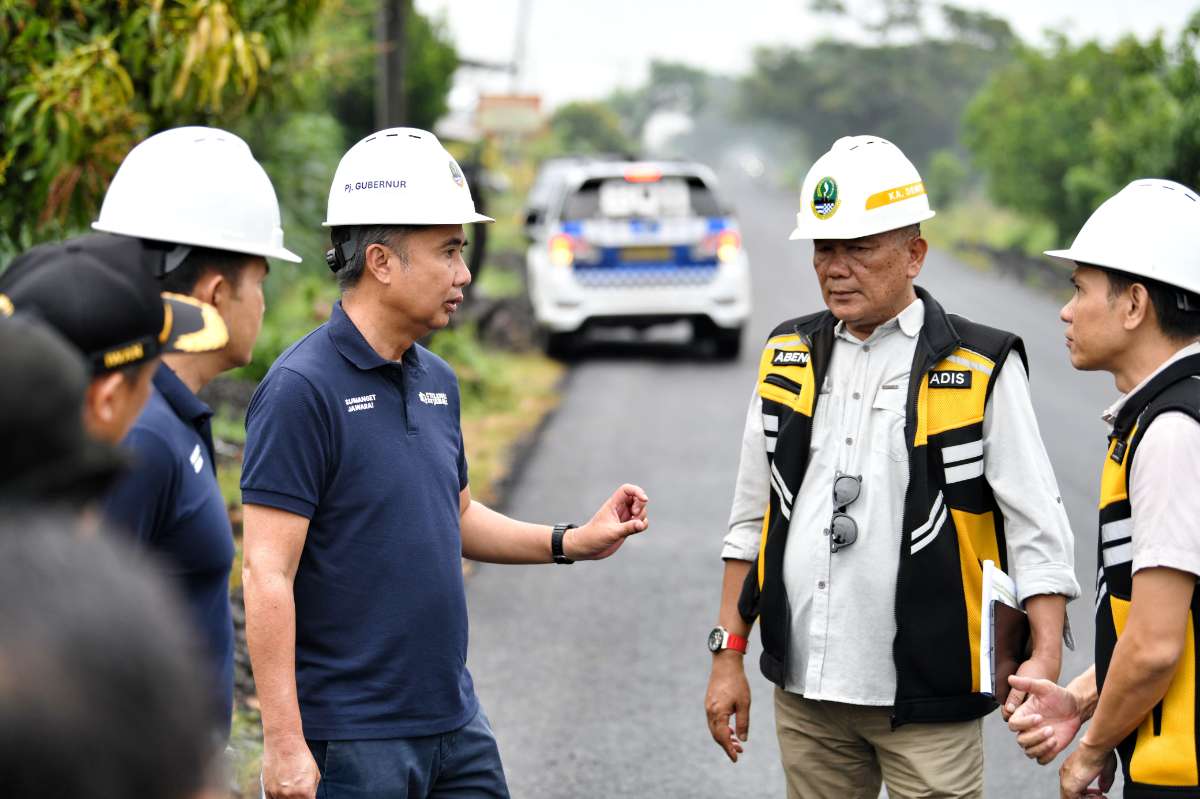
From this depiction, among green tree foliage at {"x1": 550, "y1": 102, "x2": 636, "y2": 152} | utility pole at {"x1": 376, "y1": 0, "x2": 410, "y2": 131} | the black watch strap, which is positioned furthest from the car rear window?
green tree foliage at {"x1": 550, "y1": 102, "x2": 636, "y2": 152}

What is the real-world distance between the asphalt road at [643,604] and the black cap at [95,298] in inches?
147

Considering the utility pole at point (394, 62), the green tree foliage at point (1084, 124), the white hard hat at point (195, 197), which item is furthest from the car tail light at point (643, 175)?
the white hard hat at point (195, 197)

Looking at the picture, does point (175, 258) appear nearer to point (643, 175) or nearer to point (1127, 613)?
point (1127, 613)

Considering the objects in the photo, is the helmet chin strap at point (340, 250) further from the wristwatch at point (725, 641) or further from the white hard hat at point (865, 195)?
the wristwatch at point (725, 641)

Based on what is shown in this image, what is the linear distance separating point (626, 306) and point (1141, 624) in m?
12.9

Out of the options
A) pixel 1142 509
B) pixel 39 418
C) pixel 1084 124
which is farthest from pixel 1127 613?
pixel 1084 124

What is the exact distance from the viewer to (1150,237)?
3.13m

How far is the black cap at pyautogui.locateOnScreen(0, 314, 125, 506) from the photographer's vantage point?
1396 millimetres

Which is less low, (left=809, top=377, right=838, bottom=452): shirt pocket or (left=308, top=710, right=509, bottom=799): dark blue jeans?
(left=809, top=377, right=838, bottom=452): shirt pocket

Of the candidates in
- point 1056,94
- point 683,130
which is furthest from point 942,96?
point 683,130

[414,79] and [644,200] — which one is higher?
[414,79]

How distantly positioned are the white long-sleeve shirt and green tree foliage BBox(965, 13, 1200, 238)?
51.9ft

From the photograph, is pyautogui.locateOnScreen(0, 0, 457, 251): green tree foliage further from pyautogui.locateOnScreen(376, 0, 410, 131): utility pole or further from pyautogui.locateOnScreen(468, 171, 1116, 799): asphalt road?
pyautogui.locateOnScreen(376, 0, 410, 131): utility pole

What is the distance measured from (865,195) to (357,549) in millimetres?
1481
